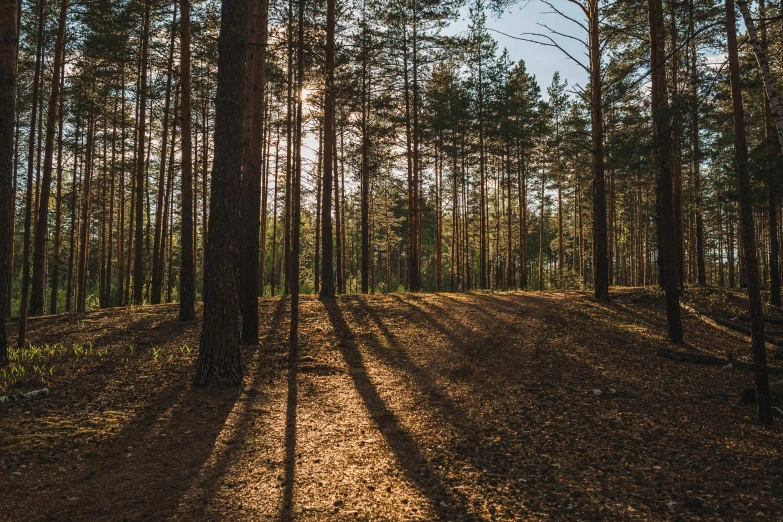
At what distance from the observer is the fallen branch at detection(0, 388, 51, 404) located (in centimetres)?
591

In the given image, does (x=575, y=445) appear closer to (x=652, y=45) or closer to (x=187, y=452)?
(x=187, y=452)

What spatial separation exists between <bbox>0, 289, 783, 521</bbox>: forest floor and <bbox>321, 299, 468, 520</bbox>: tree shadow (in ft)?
0.09

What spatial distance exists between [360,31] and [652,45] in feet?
38.0

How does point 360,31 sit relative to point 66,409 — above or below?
above

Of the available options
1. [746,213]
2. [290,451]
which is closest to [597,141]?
[746,213]

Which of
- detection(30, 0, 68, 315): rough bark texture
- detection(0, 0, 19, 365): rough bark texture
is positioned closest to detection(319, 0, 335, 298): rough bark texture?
detection(30, 0, 68, 315): rough bark texture

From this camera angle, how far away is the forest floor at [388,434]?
400 cm

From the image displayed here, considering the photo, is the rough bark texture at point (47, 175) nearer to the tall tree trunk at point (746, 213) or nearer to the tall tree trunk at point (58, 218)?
the tall tree trunk at point (58, 218)

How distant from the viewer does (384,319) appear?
544 inches

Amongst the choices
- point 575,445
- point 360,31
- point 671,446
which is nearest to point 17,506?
point 575,445

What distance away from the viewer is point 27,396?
20.2 ft

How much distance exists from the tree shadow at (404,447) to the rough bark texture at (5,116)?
20.7 ft

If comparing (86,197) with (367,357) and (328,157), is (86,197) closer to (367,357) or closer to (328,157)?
(328,157)

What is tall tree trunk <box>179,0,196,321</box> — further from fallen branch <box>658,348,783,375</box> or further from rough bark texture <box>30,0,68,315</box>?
fallen branch <box>658,348,783,375</box>
